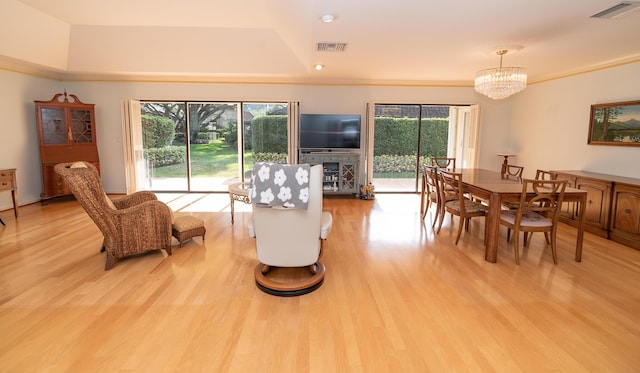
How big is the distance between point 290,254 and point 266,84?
4.87 meters

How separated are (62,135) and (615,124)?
9.05 meters

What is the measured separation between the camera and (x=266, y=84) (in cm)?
670

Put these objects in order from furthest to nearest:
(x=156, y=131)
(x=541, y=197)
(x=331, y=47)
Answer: (x=156, y=131), (x=331, y=47), (x=541, y=197)

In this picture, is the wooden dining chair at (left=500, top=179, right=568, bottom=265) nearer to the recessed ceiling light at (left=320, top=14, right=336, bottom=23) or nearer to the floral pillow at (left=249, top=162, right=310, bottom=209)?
the floral pillow at (left=249, top=162, right=310, bottom=209)

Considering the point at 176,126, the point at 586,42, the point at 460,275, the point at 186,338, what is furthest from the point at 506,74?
the point at 176,126

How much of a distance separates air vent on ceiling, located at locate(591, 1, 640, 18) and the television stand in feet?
13.5

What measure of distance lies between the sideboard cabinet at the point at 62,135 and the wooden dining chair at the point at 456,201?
640 cm

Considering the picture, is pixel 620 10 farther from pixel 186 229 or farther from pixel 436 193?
pixel 186 229

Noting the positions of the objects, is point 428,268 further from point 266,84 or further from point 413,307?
point 266,84

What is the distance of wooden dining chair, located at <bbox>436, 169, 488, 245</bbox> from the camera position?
391 centimetres

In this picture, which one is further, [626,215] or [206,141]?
[206,141]

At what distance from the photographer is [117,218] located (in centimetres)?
319

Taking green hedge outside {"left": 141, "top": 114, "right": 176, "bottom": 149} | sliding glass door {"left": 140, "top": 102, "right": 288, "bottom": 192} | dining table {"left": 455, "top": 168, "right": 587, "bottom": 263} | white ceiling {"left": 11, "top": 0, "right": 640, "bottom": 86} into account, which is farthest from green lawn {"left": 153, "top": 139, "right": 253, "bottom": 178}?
dining table {"left": 455, "top": 168, "right": 587, "bottom": 263}

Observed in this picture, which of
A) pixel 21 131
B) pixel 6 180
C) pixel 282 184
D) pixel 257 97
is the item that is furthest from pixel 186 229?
pixel 21 131
